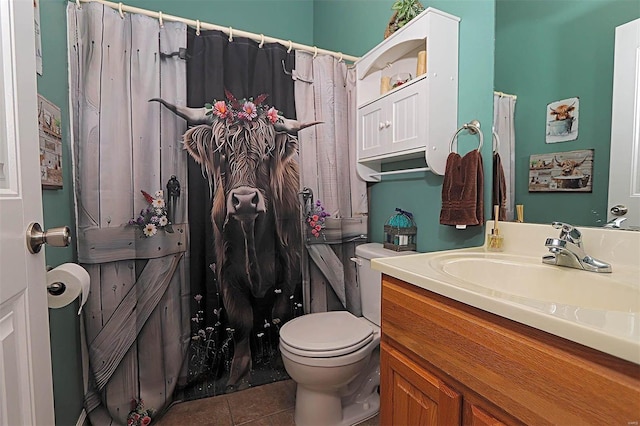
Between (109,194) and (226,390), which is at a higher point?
(109,194)

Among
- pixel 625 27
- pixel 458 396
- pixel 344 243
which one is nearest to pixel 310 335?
pixel 344 243

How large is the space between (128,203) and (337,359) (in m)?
1.13

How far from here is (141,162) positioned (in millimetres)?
1376

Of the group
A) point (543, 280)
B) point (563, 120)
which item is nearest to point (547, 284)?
point (543, 280)

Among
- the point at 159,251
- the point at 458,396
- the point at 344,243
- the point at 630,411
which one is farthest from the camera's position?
the point at 344,243

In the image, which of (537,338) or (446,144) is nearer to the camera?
(537,338)

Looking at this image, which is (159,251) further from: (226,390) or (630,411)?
(630,411)

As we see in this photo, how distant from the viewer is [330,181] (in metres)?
1.75

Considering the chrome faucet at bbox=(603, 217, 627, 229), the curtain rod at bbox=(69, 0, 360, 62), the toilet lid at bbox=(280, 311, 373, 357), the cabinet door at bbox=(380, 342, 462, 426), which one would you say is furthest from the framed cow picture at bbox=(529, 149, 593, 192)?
the curtain rod at bbox=(69, 0, 360, 62)

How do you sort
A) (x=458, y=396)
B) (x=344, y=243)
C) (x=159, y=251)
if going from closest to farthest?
(x=458, y=396)
(x=159, y=251)
(x=344, y=243)

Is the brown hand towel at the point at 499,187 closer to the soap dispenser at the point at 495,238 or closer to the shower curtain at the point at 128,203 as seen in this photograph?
the soap dispenser at the point at 495,238

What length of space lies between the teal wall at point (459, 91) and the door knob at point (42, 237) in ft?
4.40

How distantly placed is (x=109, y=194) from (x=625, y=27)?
188cm

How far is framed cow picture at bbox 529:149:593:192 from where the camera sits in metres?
0.96
